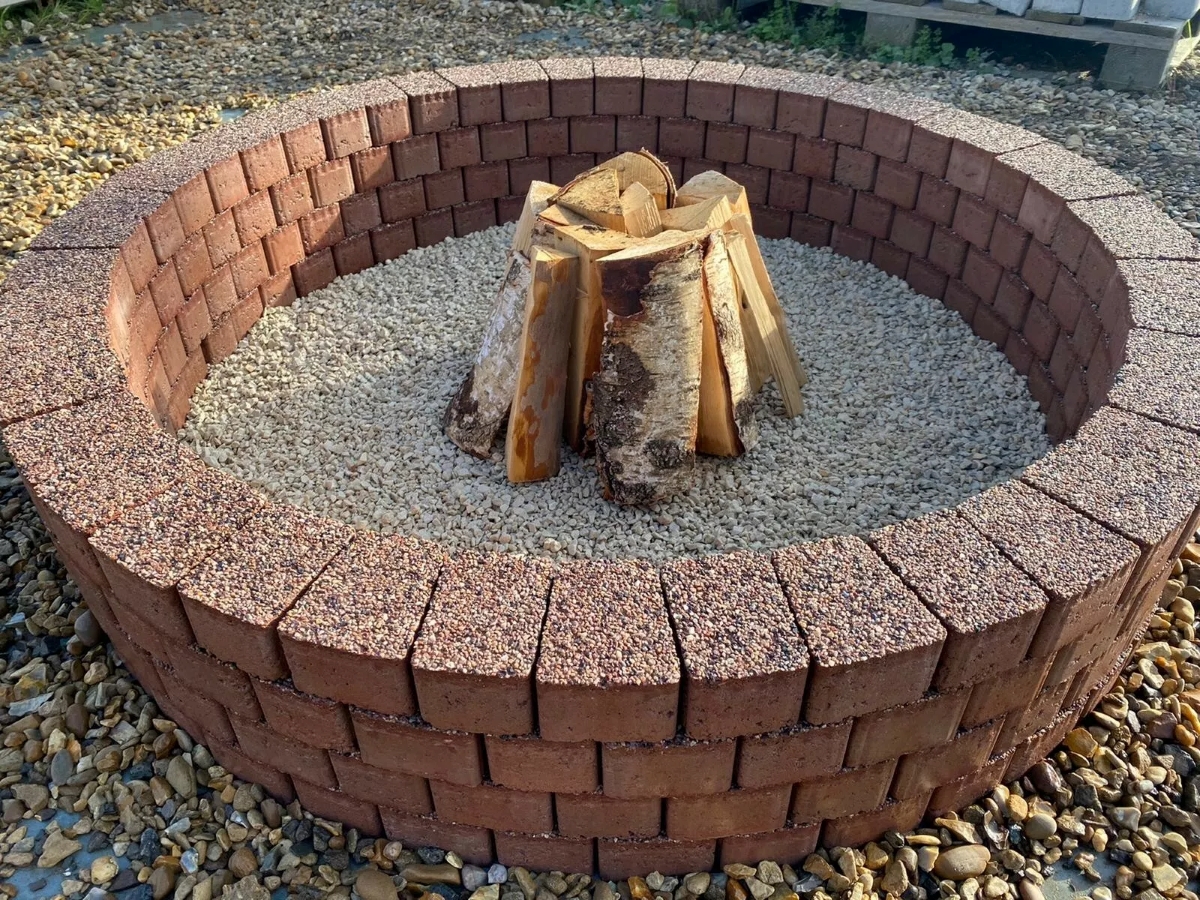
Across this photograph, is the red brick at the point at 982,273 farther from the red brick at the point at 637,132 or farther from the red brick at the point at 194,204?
the red brick at the point at 194,204

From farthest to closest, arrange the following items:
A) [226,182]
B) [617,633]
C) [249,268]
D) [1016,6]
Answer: [1016,6] < [249,268] < [226,182] < [617,633]

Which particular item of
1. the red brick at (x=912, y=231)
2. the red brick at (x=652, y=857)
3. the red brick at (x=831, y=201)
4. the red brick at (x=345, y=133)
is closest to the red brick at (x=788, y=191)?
the red brick at (x=831, y=201)

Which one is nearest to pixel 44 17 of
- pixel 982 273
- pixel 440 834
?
pixel 982 273

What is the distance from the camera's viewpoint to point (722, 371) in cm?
327

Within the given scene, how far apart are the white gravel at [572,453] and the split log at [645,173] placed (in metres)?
0.98

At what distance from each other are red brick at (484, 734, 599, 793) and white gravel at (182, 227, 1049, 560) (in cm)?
109

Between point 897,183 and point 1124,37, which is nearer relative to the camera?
point 897,183

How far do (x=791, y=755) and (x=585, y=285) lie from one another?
5.57 ft

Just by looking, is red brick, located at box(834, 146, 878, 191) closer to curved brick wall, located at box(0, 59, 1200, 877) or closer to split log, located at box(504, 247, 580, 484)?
curved brick wall, located at box(0, 59, 1200, 877)

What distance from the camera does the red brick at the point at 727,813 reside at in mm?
2201

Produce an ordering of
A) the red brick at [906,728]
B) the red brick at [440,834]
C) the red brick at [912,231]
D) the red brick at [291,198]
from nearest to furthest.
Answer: the red brick at [906,728] → the red brick at [440,834] → the red brick at [291,198] → the red brick at [912,231]

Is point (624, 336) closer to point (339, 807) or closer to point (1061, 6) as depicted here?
point (339, 807)

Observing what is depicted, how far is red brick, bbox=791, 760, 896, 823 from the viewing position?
2225 mm

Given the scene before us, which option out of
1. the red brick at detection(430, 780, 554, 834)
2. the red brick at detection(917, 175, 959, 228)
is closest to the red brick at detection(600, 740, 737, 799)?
the red brick at detection(430, 780, 554, 834)
